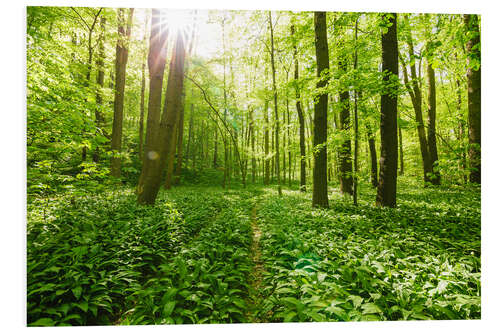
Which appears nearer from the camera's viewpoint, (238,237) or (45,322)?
(45,322)

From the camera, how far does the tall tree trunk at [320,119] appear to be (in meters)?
6.03

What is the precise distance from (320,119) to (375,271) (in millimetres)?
4473

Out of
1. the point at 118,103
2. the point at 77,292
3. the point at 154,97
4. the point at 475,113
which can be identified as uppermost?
the point at 118,103

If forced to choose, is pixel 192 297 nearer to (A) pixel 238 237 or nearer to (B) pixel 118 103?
(A) pixel 238 237

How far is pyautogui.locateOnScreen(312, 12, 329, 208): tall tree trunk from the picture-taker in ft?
19.8

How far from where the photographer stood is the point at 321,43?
6.18 meters

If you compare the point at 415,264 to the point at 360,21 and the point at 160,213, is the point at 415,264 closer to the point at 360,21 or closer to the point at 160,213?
the point at 160,213

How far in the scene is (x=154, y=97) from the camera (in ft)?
23.3

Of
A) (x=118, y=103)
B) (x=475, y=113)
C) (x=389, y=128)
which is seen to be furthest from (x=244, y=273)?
(x=118, y=103)

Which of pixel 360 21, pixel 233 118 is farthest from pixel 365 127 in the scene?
pixel 233 118

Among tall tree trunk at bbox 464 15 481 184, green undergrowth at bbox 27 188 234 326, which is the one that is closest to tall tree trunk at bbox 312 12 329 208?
tall tree trunk at bbox 464 15 481 184

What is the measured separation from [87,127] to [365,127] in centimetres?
795

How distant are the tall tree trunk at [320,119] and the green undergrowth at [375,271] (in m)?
1.72

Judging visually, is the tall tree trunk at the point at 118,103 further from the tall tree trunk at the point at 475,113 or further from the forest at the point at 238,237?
the tall tree trunk at the point at 475,113
